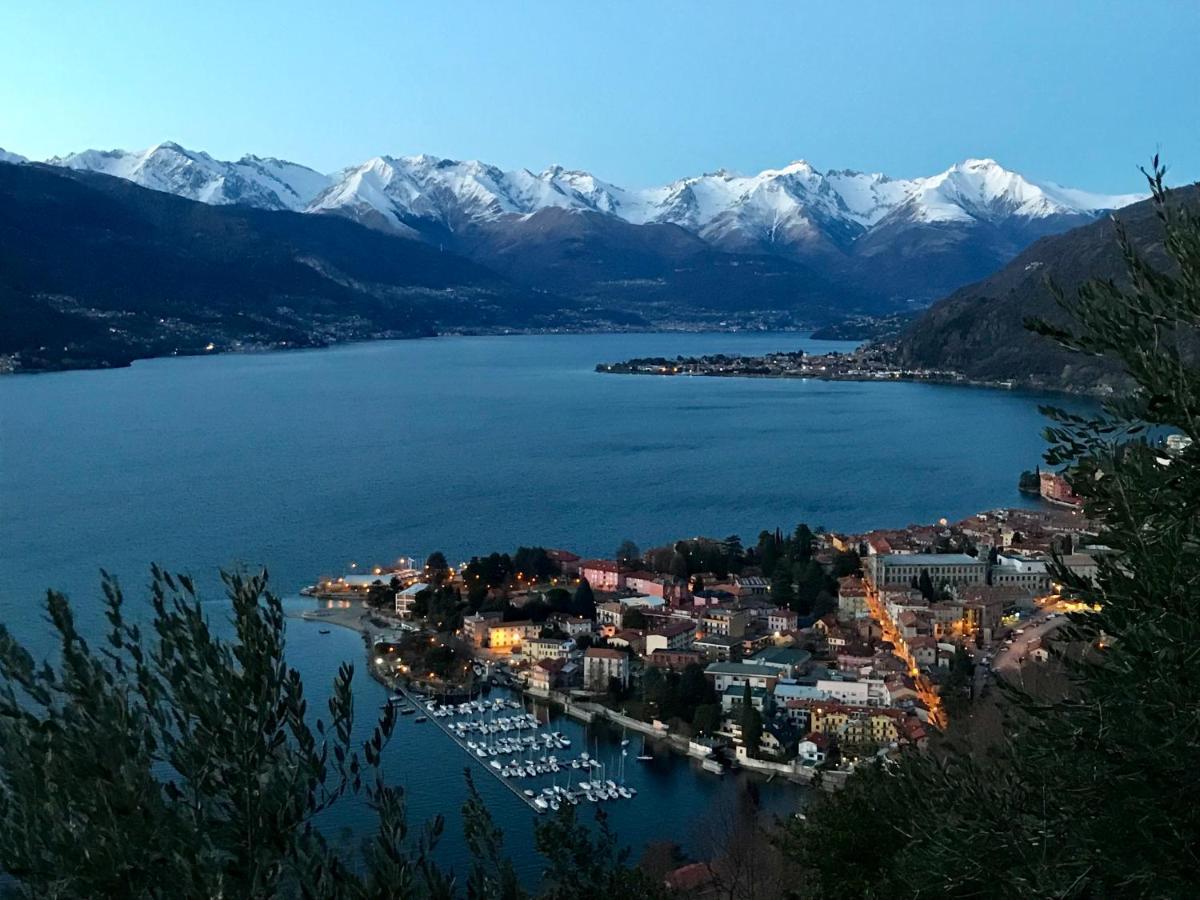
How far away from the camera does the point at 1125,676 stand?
4.33ft

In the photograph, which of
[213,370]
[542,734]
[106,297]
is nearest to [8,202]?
[106,297]

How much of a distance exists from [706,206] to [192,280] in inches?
2643

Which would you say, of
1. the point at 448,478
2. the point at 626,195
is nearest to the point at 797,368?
the point at 448,478

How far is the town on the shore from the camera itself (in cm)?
709

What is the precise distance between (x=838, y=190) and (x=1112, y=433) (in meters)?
123

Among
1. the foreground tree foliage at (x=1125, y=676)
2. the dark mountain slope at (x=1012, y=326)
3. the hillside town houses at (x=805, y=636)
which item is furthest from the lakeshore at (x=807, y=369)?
the foreground tree foliage at (x=1125, y=676)

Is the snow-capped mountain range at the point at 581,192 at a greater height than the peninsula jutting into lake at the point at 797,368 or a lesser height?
greater

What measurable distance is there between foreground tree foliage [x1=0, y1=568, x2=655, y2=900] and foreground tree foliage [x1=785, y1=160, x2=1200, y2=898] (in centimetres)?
64

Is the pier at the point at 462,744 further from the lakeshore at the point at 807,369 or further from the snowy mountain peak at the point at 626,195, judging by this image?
the snowy mountain peak at the point at 626,195

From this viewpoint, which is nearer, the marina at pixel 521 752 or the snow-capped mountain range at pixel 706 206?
the marina at pixel 521 752

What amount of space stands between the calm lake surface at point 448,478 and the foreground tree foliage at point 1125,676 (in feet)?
14.1

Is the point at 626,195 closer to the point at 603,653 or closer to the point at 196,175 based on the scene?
the point at 196,175

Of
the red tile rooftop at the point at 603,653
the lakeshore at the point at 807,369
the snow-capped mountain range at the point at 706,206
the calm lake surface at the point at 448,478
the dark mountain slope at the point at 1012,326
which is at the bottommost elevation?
the red tile rooftop at the point at 603,653

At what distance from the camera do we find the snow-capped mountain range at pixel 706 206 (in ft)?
292
